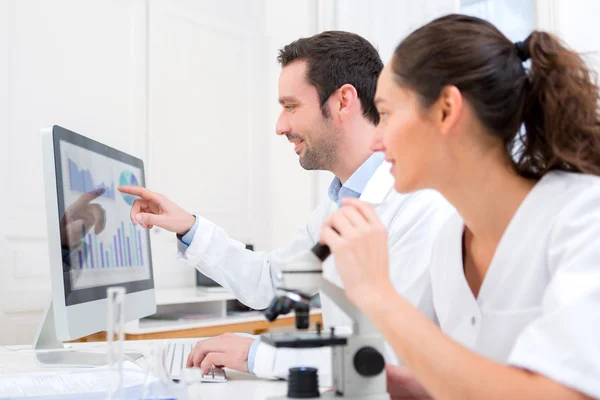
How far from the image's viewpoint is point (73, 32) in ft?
9.02

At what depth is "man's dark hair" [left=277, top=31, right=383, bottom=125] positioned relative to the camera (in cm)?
185

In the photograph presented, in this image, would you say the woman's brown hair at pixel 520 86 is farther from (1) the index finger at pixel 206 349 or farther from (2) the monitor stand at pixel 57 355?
(2) the monitor stand at pixel 57 355

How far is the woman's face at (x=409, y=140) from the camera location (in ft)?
2.95

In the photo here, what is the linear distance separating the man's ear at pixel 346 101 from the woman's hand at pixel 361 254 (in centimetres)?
102

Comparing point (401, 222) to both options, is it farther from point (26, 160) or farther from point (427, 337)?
point (26, 160)

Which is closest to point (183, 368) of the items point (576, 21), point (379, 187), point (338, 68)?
point (379, 187)

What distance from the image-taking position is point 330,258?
87cm

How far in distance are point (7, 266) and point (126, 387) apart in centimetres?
176

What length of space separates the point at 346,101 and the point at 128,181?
26.9 inches

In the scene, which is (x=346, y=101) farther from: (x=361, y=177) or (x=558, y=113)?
(x=558, y=113)

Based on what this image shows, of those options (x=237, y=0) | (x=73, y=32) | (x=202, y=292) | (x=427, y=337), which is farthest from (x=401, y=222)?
(x=237, y=0)

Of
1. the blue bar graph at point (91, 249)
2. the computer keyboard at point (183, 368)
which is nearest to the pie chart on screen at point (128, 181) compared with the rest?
the blue bar graph at point (91, 249)

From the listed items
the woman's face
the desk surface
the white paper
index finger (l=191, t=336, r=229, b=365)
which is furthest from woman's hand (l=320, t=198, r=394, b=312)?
index finger (l=191, t=336, r=229, b=365)

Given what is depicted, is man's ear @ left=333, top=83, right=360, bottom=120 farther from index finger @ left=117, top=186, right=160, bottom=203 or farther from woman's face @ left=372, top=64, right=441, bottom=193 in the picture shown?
woman's face @ left=372, top=64, right=441, bottom=193
